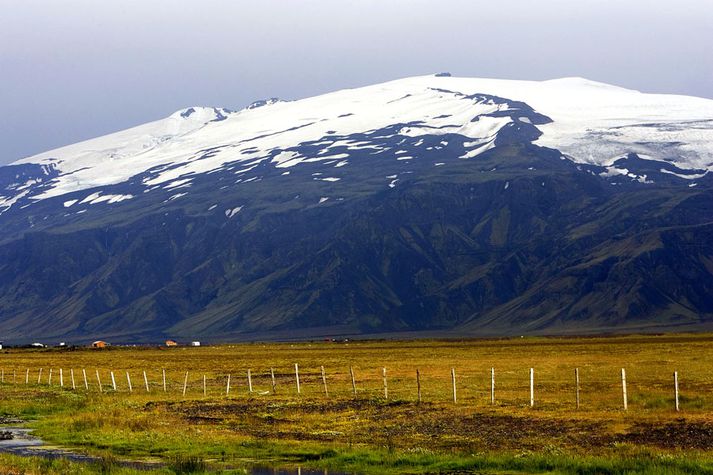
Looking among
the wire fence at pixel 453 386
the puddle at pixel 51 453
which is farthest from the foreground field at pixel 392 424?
the puddle at pixel 51 453

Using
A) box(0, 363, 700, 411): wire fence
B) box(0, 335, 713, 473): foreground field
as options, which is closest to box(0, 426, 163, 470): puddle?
box(0, 335, 713, 473): foreground field

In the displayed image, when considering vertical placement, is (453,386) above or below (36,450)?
below

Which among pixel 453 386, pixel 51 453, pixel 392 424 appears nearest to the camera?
pixel 51 453

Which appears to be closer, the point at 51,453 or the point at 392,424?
the point at 51,453

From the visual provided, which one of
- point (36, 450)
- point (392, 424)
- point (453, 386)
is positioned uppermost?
point (36, 450)

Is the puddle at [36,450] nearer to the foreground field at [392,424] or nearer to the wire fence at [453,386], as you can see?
the foreground field at [392,424]

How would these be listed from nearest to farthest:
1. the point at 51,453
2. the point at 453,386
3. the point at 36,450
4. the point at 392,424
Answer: the point at 51,453 < the point at 36,450 < the point at 392,424 < the point at 453,386

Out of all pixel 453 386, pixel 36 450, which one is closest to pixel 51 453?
pixel 36 450

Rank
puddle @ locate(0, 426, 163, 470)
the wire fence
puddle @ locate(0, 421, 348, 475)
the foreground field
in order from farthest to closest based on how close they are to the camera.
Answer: the wire fence → puddle @ locate(0, 426, 163, 470) → puddle @ locate(0, 421, 348, 475) → the foreground field

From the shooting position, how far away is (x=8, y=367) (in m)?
132

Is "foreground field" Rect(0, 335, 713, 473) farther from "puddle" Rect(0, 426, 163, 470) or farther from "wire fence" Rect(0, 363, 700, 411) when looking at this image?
"puddle" Rect(0, 426, 163, 470)

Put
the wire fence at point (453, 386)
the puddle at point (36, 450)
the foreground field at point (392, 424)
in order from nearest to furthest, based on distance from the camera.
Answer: the foreground field at point (392, 424)
the puddle at point (36, 450)
the wire fence at point (453, 386)

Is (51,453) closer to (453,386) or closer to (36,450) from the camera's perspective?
(36,450)

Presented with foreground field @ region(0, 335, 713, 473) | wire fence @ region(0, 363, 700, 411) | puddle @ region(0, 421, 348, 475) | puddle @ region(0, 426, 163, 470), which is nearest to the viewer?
foreground field @ region(0, 335, 713, 473)
